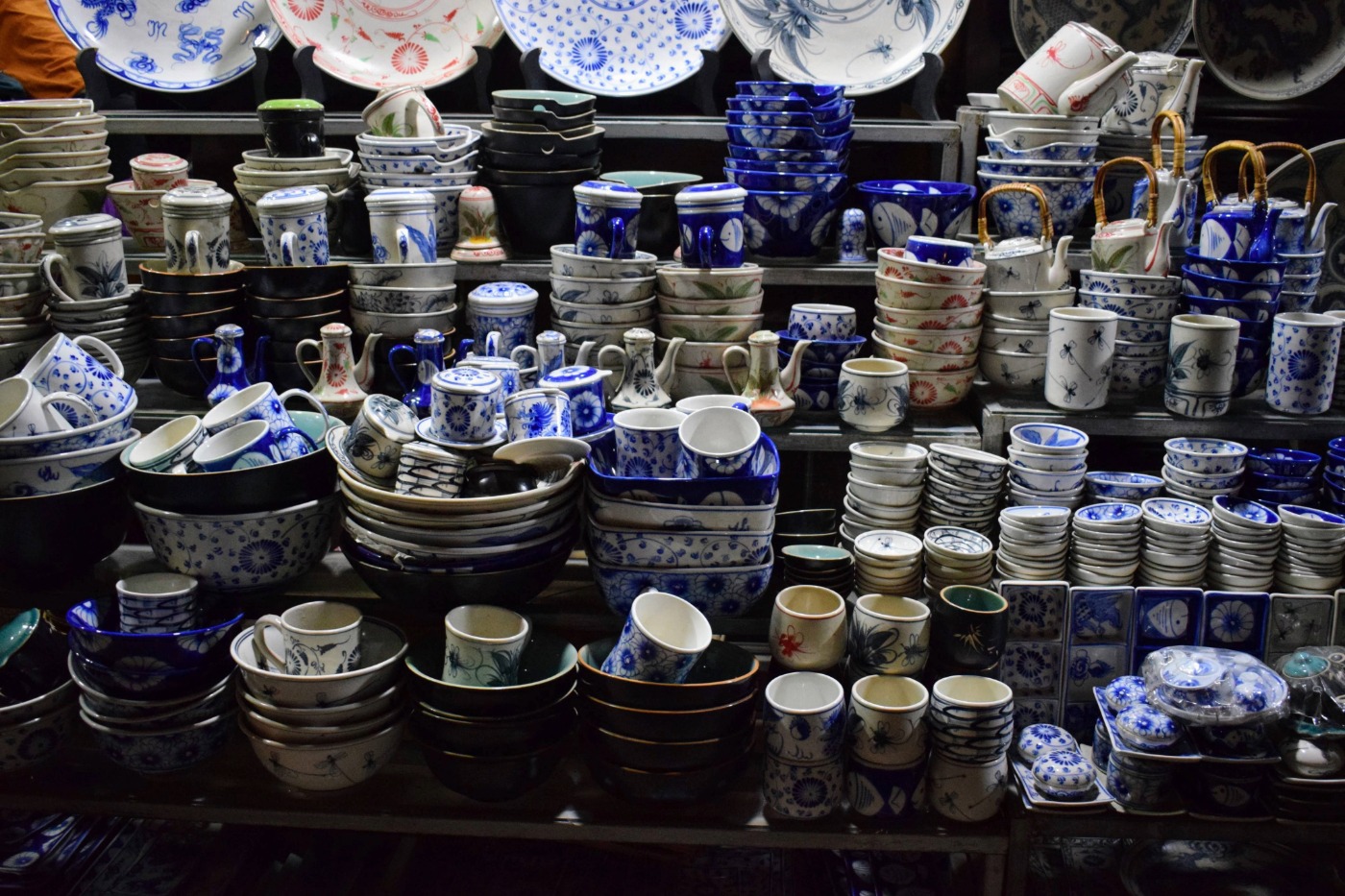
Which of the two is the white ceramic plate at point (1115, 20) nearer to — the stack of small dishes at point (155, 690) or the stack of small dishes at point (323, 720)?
the stack of small dishes at point (323, 720)

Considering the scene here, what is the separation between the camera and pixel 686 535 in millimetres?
1740

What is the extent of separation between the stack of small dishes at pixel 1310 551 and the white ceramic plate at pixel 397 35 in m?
1.87

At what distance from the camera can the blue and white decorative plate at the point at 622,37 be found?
8.33 feet

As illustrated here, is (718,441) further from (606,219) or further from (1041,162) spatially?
(1041,162)

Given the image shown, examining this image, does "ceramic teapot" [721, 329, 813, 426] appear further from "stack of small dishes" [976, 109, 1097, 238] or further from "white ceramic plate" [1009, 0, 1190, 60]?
"white ceramic plate" [1009, 0, 1190, 60]

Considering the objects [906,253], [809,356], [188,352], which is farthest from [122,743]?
[906,253]

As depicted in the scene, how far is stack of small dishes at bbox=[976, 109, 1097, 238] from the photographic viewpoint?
2.29 meters

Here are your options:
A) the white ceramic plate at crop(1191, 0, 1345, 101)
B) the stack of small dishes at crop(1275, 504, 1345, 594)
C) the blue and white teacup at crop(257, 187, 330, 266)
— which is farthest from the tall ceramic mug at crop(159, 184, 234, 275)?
the white ceramic plate at crop(1191, 0, 1345, 101)

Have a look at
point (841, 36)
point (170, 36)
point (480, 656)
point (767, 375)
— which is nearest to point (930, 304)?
point (767, 375)

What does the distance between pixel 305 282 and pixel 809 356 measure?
957mm

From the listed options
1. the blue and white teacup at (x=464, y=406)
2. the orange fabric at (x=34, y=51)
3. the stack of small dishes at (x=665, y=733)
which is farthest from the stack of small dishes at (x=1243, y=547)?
the orange fabric at (x=34, y=51)

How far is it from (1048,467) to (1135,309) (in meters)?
0.39

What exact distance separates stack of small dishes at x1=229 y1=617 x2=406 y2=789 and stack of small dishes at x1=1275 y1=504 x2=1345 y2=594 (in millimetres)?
1457

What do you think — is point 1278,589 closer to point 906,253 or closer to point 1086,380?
point 1086,380
